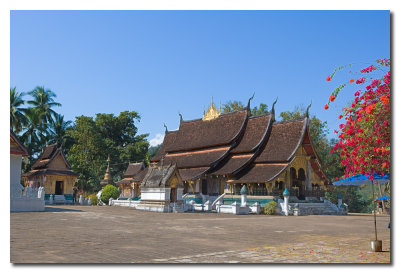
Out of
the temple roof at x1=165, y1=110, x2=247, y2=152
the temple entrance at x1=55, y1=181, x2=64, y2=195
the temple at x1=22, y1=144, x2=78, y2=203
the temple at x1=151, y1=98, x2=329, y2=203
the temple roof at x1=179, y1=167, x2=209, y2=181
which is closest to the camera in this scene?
the temple at x1=151, y1=98, x2=329, y2=203

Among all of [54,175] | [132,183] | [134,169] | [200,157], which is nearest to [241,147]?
[200,157]

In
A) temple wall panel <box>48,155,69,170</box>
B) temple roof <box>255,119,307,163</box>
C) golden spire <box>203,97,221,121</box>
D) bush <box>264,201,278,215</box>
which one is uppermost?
golden spire <box>203,97,221,121</box>

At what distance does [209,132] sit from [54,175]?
44.0ft

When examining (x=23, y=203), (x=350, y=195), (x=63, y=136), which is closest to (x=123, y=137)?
(x=63, y=136)

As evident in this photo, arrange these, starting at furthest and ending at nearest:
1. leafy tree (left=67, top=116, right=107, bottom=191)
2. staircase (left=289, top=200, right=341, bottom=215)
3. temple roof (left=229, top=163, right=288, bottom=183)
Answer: leafy tree (left=67, top=116, right=107, bottom=191), temple roof (left=229, top=163, right=288, bottom=183), staircase (left=289, top=200, right=341, bottom=215)

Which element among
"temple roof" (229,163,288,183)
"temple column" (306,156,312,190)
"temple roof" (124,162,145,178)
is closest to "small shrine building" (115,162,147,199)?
"temple roof" (124,162,145,178)

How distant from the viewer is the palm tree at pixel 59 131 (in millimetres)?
46791

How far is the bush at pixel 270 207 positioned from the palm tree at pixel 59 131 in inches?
1237

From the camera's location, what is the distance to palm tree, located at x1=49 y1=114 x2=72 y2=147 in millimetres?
46791

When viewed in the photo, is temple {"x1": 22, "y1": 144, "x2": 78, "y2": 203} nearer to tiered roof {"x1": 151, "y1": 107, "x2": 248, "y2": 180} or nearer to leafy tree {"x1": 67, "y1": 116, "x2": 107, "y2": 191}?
tiered roof {"x1": 151, "y1": 107, "x2": 248, "y2": 180}

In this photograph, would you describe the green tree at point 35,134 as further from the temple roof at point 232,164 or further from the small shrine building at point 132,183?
the temple roof at point 232,164

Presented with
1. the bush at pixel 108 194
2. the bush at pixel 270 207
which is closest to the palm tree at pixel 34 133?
the bush at pixel 108 194

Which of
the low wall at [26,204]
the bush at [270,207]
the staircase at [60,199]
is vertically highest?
the low wall at [26,204]

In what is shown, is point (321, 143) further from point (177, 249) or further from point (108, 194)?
point (177, 249)
